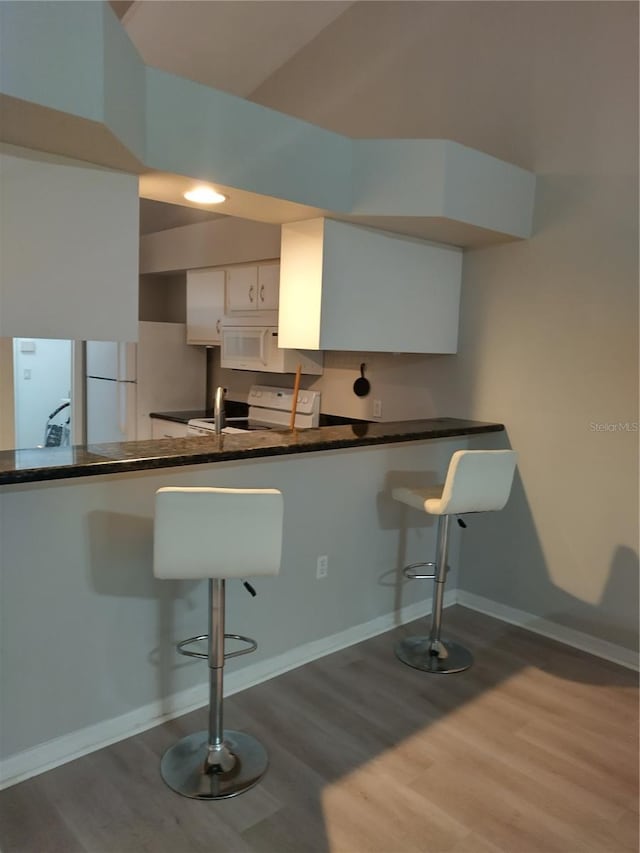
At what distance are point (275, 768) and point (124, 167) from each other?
213 cm

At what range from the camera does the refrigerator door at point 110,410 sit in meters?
4.82

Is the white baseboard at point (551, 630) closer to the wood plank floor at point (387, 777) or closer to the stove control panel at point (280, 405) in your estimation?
the wood plank floor at point (387, 777)

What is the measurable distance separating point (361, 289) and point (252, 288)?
1360 millimetres

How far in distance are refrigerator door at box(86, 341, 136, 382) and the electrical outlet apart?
2592mm

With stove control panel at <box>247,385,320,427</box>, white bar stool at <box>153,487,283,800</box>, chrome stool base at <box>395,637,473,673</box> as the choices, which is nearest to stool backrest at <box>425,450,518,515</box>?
chrome stool base at <box>395,637,473,673</box>

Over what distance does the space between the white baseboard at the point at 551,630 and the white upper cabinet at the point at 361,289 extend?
147 cm

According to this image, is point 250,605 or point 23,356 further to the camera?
point 23,356

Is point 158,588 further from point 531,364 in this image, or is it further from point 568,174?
point 568,174

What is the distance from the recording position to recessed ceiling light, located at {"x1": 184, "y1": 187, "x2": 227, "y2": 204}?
7.81 ft

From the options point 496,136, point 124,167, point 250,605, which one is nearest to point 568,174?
point 496,136

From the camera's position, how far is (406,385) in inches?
148

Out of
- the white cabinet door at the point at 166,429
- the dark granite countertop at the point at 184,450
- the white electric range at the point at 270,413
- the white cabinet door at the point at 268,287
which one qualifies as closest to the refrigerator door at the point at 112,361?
the white cabinet door at the point at 166,429

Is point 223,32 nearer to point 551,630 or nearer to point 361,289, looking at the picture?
point 361,289

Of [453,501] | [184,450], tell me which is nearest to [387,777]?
[453,501]
